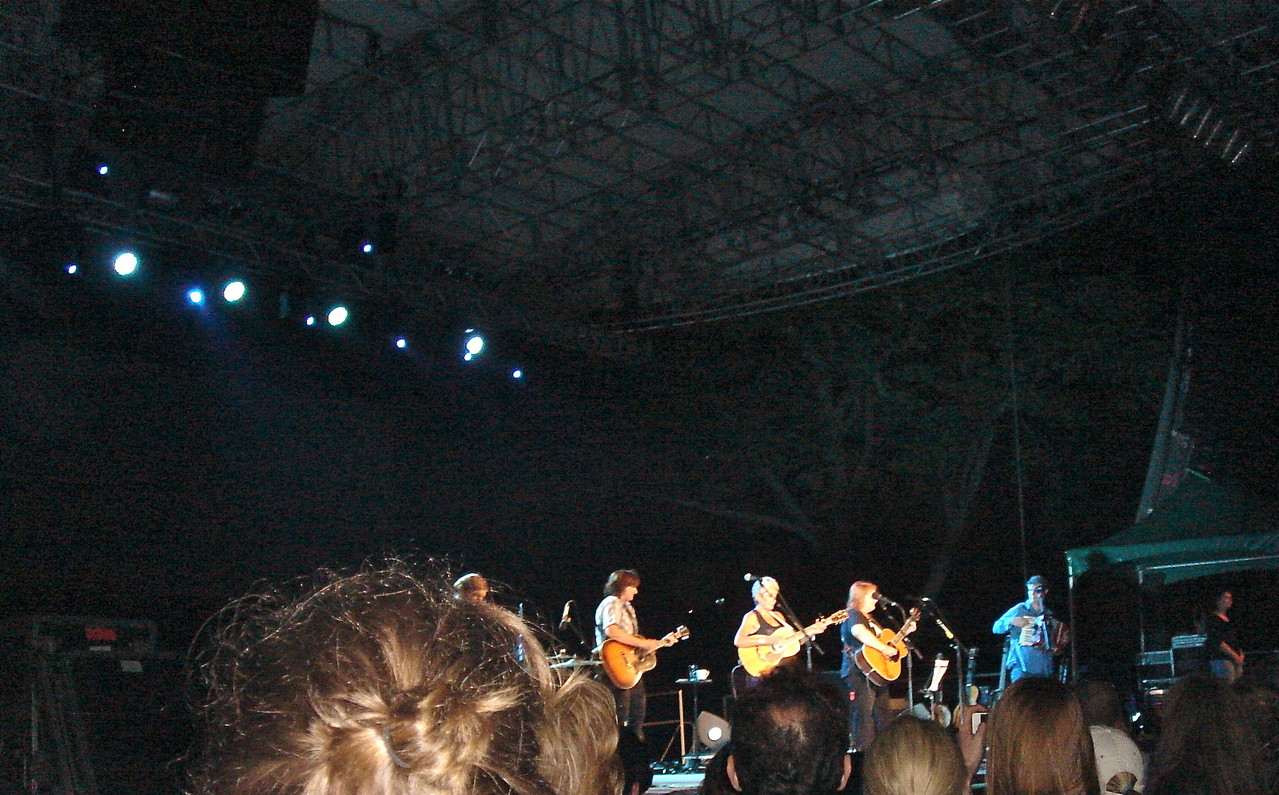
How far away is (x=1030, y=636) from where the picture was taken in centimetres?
980

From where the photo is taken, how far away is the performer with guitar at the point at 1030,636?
32.0ft

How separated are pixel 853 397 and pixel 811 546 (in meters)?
2.68

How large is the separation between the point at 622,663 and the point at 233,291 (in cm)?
570

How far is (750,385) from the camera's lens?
62.3 feet

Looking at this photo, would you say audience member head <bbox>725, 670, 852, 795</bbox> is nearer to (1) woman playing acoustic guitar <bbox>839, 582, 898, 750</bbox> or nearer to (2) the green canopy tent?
(1) woman playing acoustic guitar <bbox>839, 582, 898, 750</bbox>

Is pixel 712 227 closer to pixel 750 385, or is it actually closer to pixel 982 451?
pixel 750 385

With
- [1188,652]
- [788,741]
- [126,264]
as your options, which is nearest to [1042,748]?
[788,741]

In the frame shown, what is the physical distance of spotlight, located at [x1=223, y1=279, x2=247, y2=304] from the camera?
11.0 m

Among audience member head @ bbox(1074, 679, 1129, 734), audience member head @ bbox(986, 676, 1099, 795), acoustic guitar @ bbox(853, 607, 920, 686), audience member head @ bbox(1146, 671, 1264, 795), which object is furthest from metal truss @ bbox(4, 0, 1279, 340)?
audience member head @ bbox(986, 676, 1099, 795)

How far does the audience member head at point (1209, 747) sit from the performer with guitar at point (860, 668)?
4.85 m

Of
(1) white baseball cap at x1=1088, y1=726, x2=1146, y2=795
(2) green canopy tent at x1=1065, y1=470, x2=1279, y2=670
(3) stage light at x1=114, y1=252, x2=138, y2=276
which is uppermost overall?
(3) stage light at x1=114, y1=252, x2=138, y2=276

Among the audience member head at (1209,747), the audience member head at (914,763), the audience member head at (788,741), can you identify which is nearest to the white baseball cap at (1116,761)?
the audience member head at (1209,747)

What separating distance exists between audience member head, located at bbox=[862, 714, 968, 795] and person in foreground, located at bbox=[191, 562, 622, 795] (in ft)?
5.76

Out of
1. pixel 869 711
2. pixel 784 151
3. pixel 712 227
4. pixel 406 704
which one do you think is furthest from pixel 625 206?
pixel 406 704
